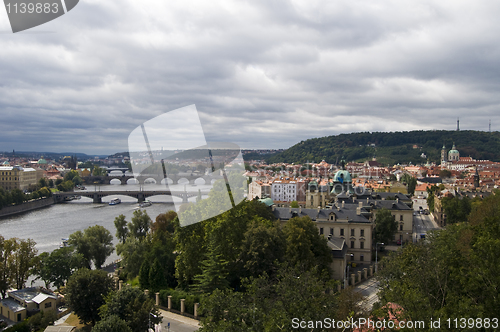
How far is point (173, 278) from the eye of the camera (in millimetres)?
14609

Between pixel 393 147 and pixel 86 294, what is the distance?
4260 inches

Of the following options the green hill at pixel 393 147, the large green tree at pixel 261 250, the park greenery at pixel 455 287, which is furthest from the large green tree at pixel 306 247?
the green hill at pixel 393 147

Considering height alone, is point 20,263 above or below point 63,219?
above

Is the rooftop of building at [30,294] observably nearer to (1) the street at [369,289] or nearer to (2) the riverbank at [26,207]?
(1) the street at [369,289]

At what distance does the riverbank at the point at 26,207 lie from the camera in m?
35.2

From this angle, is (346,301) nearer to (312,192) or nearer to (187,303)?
(187,303)

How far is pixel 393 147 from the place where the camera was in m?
108

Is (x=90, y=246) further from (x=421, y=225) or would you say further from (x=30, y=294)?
(x=421, y=225)

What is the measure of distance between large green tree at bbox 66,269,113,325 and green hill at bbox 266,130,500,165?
89682 mm

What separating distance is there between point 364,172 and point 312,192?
125ft

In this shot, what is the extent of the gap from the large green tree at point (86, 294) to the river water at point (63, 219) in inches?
374

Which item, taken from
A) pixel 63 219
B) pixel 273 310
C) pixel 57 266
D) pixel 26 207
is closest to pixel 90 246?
pixel 57 266

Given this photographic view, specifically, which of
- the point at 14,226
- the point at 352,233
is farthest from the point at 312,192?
the point at 14,226

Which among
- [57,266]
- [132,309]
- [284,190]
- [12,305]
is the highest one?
[284,190]
